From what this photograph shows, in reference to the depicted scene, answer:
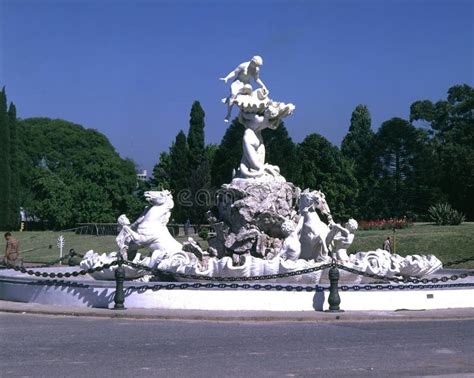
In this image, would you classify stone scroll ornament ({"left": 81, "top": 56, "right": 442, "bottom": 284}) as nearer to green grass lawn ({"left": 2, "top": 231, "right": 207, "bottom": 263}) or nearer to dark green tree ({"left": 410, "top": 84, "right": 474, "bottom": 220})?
green grass lawn ({"left": 2, "top": 231, "right": 207, "bottom": 263})

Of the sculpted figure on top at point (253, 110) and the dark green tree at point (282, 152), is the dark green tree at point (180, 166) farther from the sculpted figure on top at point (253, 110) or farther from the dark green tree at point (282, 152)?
the sculpted figure on top at point (253, 110)

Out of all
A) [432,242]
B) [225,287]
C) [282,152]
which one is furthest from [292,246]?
[282,152]

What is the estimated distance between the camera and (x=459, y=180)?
62562 mm

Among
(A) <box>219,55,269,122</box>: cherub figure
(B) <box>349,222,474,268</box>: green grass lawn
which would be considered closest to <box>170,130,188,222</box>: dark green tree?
(B) <box>349,222,474,268</box>: green grass lawn

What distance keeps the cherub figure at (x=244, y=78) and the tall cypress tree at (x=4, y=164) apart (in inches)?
2090

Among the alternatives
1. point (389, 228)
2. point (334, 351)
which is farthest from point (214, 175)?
point (334, 351)

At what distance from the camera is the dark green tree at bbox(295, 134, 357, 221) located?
6669cm

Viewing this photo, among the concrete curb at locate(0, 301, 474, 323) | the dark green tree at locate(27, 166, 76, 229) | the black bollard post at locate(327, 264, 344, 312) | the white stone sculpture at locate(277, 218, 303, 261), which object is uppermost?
the dark green tree at locate(27, 166, 76, 229)

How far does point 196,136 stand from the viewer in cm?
7612

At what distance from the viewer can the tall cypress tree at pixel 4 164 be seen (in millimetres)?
73438

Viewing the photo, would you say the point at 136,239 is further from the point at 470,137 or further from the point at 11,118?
the point at 11,118

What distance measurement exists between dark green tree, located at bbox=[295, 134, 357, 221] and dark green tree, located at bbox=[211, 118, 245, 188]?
522 centimetres

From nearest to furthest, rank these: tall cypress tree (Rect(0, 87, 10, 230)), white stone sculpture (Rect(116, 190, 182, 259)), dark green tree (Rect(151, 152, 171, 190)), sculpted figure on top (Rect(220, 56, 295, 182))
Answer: white stone sculpture (Rect(116, 190, 182, 259)) < sculpted figure on top (Rect(220, 56, 295, 182)) < tall cypress tree (Rect(0, 87, 10, 230)) < dark green tree (Rect(151, 152, 171, 190))

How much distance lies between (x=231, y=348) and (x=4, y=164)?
64.7 meters
